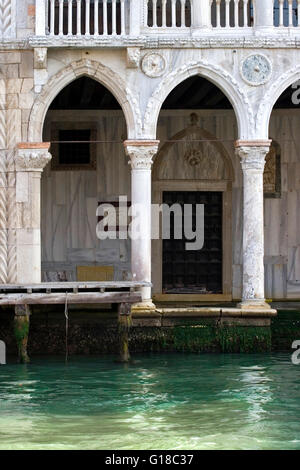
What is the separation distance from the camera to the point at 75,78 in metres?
16.2

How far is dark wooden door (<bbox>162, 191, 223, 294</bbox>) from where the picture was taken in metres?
19.4

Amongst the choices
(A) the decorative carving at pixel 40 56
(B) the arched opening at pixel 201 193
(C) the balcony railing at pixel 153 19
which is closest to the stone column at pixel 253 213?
(C) the balcony railing at pixel 153 19

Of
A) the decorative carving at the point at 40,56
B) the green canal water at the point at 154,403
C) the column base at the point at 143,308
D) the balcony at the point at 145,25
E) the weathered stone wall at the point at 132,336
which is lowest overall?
the green canal water at the point at 154,403

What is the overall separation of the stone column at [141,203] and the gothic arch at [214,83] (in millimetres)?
254

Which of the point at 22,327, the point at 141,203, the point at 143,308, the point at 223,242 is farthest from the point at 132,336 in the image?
the point at 223,242

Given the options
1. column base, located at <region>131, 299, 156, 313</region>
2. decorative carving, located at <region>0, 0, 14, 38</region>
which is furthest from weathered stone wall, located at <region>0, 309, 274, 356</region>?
decorative carving, located at <region>0, 0, 14, 38</region>

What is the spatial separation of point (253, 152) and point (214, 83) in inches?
47.6

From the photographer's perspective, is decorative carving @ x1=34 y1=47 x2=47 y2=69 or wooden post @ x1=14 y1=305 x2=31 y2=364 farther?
decorative carving @ x1=34 y1=47 x2=47 y2=69

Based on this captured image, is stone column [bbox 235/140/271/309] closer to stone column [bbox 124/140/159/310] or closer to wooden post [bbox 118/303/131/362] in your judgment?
stone column [bbox 124/140/159/310]

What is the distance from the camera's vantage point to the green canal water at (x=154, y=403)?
10.6 m

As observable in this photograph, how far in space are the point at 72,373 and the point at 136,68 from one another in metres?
4.80

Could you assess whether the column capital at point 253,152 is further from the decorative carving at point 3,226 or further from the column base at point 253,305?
the decorative carving at point 3,226

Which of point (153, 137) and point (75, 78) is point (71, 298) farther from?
point (75, 78)

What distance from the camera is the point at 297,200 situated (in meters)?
19.7
